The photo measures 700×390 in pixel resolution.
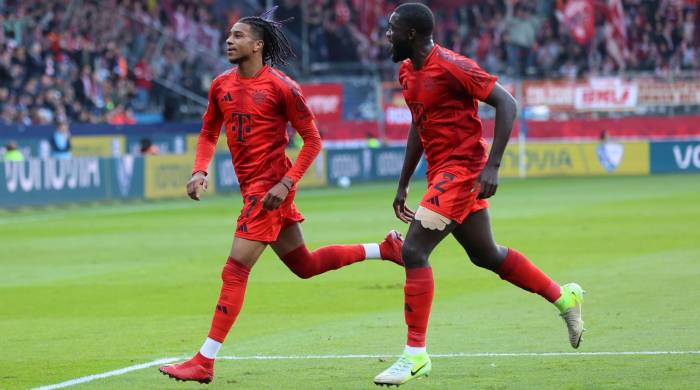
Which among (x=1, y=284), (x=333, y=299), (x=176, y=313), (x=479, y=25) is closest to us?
(x=176, y=313)

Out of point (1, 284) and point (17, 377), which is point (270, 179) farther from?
point (1, 284)

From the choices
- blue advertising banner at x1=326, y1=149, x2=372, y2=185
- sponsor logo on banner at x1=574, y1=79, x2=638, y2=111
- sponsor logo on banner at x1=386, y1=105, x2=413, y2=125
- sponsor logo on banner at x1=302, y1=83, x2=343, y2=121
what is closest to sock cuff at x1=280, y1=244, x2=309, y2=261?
blue advertising banner at x1=326, y1=149, x2=372, y2=185

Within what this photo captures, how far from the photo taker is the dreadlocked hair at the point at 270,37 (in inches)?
337

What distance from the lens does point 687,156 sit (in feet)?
138

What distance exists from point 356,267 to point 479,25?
103 ft

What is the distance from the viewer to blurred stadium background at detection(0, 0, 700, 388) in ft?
47.7

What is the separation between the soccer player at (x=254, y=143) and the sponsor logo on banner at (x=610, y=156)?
113 ft

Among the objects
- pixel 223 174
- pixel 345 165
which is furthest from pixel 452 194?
pixel 345 165

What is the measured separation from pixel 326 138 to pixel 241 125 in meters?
34.3

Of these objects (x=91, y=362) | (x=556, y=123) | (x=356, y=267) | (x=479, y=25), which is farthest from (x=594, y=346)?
(x=479, y=25)

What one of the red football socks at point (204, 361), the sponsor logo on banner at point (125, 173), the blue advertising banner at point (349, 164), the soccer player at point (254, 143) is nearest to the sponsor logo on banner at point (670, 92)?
the blue advertising banner at point (349, 164)

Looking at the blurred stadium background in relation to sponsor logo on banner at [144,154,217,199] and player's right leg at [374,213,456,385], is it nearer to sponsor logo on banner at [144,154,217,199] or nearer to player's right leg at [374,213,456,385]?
sponsor logo on banner at [144,154,217,199]

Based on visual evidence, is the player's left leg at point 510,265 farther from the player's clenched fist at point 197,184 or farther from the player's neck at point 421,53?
the player's clenched fist at point 197,184

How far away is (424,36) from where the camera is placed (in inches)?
307
